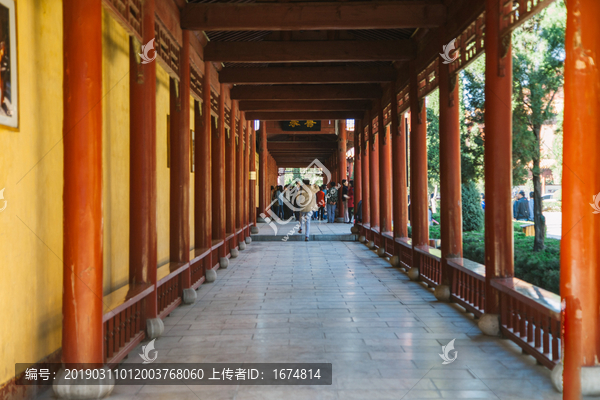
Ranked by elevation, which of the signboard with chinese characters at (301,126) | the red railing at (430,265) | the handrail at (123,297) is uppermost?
the signboard with chinese characters at (301,126)

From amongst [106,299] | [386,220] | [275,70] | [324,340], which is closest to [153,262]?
[106,299]

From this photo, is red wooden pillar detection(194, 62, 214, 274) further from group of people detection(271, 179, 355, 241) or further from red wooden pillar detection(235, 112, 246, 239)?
group of people detection(271, 179, 355, 241)

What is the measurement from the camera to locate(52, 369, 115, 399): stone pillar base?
300 cm

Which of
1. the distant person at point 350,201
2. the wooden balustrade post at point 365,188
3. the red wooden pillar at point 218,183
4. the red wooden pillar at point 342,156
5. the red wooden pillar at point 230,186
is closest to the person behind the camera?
the red wooden pillar at point 218,183

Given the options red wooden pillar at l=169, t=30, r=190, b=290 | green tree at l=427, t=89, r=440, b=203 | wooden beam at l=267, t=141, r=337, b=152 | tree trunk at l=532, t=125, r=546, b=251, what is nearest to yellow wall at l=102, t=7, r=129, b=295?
red wooden pillar at l=169, t=30, r=190, b=290

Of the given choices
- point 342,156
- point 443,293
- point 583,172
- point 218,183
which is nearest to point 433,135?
point 342,156

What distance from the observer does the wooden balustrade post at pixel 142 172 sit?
4.32m

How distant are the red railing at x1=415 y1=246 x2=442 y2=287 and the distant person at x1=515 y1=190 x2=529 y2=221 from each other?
12.7m

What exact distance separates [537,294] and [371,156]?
831 cm

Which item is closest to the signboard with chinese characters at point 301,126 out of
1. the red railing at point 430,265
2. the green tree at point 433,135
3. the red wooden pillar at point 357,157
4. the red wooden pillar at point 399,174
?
the red wooden pillar at point 357,157

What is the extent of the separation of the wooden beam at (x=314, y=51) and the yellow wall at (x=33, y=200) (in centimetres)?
418

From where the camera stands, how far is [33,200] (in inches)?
119

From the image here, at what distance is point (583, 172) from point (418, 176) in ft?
14.6

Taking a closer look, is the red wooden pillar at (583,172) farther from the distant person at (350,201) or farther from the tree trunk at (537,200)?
the distant person at (350,201)
